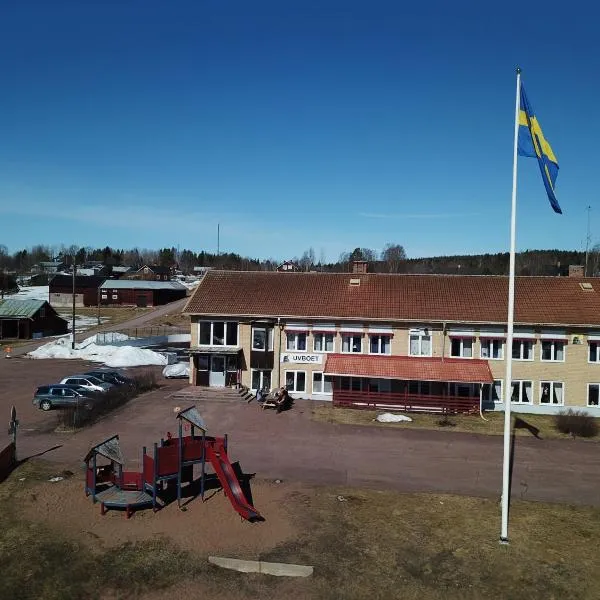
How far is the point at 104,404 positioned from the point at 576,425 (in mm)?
→ 23166

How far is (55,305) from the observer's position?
3915 inches

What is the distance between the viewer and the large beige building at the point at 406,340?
31750 mm

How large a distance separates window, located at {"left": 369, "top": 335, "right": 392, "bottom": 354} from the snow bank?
2044 cm

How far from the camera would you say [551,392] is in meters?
31.9

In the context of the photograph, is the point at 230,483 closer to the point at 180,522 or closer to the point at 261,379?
the point at 180,522

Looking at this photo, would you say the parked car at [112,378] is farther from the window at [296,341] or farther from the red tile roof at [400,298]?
the window at [296,341]

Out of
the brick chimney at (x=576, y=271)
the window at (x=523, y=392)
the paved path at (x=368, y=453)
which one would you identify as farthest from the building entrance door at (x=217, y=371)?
the brick chimney at (x=576, y=271)

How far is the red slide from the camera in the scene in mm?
16219

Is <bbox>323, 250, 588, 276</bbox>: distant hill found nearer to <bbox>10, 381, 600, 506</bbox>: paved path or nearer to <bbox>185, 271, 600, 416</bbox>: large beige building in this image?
<bbox>185, 271, 600, 416</bbox>: large beige building

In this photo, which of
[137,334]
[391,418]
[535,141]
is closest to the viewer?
[535,141]

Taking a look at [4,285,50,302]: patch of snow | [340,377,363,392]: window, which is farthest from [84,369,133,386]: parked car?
[4,285,50,302]: patch of snow

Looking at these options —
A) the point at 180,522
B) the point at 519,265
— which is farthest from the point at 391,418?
the point at 519,265

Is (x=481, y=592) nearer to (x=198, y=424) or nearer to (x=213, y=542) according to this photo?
(x=213, y=542)

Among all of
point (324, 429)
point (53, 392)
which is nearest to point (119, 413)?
point (53, 392)
